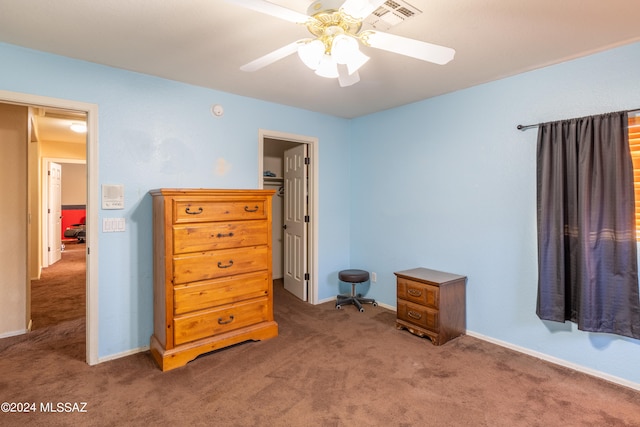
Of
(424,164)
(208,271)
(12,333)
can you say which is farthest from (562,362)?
(12,333)

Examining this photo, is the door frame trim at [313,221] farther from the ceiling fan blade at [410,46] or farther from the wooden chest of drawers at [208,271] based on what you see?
the ceiling fan blade at [410,46]

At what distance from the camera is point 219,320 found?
9.05 feet

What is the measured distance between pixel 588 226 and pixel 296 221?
118 inches

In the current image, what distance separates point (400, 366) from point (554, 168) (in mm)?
1950

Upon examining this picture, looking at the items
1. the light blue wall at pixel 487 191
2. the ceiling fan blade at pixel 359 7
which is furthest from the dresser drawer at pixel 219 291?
the ceiling fan blade at pixel 359 7

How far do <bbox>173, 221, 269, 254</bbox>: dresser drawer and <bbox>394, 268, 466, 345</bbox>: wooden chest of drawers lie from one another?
4.85 ft

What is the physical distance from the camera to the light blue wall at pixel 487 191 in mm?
2389

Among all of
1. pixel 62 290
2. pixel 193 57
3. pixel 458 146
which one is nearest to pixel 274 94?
pixel 193 57

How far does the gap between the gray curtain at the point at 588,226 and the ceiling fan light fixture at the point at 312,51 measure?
2027mm

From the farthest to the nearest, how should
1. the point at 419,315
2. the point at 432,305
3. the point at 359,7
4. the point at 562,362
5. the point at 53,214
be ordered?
the point at 53,214 → the point at 419,315 → the point at 432,305 → the point at 562,362 → the point at 359,7

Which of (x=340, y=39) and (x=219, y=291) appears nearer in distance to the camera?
(x=340, y=39)

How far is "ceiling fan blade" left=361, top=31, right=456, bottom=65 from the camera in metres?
1.47

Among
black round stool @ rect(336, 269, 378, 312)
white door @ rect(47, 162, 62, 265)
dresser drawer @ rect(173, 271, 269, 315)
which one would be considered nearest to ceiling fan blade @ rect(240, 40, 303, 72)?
dresser drawer @ rect(173, 271, 269, 315)

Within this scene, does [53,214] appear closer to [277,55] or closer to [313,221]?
[313,221]
